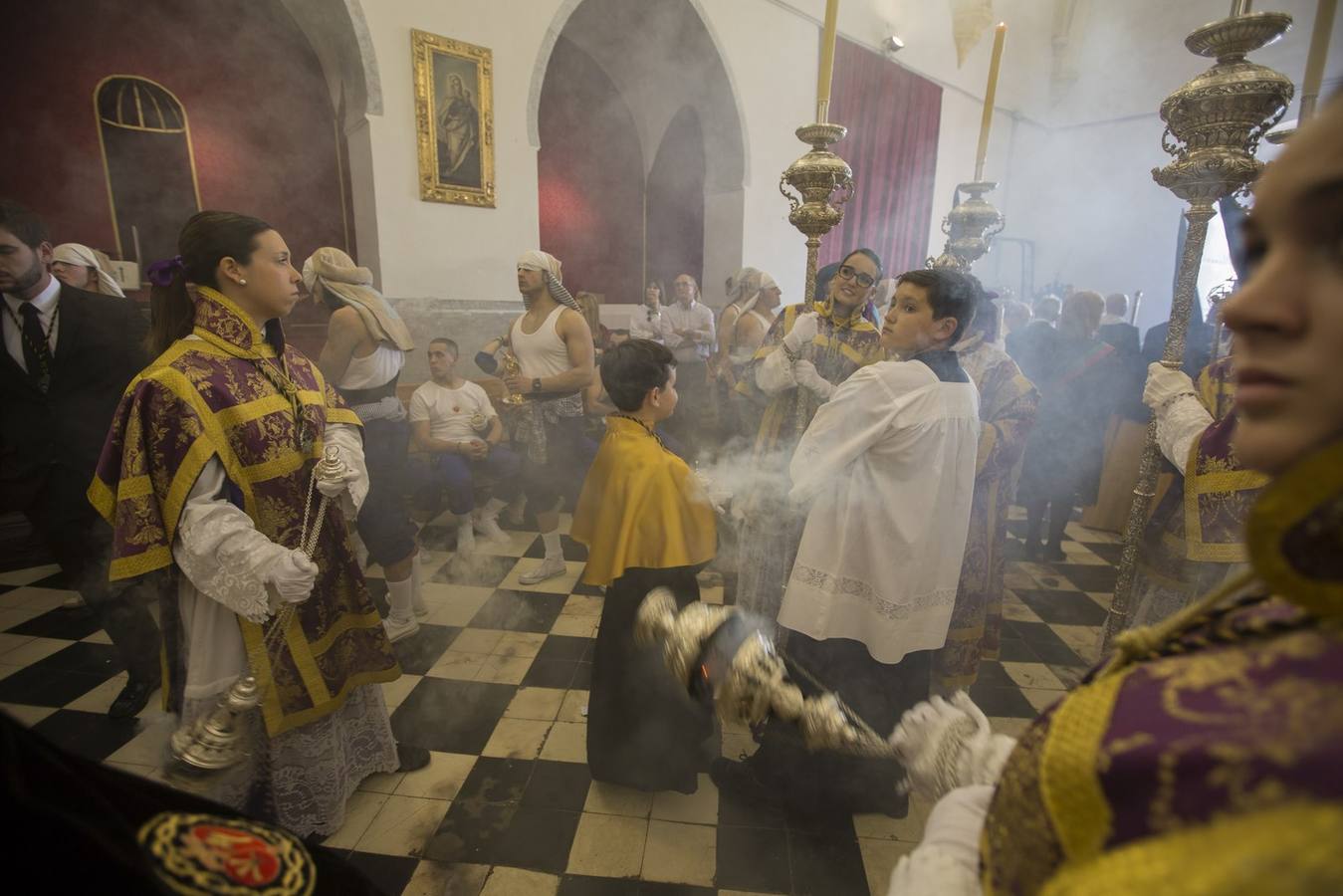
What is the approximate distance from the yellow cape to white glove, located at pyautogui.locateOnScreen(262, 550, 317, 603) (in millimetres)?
788

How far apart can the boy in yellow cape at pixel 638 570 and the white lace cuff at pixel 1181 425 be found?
57.5 inches

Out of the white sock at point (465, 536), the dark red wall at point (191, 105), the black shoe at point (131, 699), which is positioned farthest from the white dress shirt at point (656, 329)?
the black shoe at point (131, 699)

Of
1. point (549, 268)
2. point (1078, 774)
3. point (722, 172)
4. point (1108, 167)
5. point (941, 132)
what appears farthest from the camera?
point (1108, 167)

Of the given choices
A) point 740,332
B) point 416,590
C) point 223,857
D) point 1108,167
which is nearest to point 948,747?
point 223,857

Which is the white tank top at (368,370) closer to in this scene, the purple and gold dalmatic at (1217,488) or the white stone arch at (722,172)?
the purple and gold dalmatic at (1217,488)

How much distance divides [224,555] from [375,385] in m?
1.76

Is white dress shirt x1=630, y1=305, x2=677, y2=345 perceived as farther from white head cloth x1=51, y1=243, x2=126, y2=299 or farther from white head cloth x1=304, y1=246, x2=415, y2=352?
white head cloth x1=51, y1=243, x2=126, y2=299

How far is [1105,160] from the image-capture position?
1120 cm

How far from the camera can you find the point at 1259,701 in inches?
15.5

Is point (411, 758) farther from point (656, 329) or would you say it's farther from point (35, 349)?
point (656, 329)

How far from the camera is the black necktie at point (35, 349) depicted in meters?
2.60

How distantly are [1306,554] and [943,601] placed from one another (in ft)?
5.92

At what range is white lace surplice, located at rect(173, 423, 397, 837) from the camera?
1562 mm

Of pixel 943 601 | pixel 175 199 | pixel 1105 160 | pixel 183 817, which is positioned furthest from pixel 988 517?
pixel 1105 160
